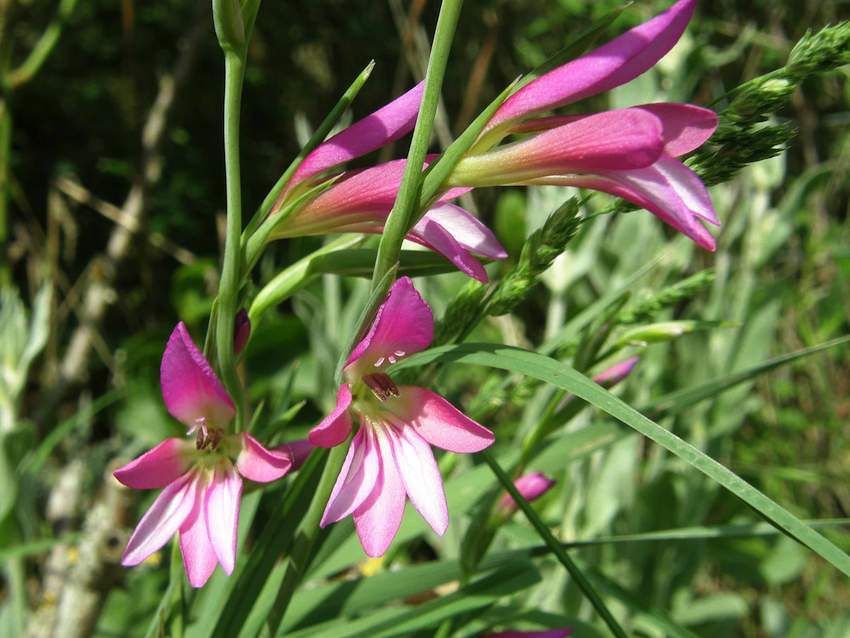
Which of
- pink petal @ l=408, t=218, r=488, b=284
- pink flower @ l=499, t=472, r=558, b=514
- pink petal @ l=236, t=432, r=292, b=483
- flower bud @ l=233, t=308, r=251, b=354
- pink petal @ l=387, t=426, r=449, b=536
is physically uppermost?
pink petal @ l=408, t=218, r=488, b=284

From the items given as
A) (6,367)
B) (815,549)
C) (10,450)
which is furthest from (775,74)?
(6,367)

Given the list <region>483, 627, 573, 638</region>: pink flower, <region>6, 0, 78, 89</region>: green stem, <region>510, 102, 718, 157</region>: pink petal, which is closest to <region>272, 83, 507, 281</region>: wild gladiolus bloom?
<region>510, 102, 718, 157</region>: pink petal

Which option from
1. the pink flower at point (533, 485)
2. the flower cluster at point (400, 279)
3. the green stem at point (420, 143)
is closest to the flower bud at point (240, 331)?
the flower cluster at point (400, 279)

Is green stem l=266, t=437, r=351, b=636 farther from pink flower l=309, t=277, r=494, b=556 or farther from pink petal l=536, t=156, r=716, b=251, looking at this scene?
pink petal l=536, t=156, r=716, b=251

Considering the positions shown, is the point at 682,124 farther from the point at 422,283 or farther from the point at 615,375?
the point at 422,283

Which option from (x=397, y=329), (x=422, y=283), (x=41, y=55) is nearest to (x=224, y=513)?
(x=397, y=329)

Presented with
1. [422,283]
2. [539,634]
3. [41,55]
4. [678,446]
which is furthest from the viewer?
[41,55]
